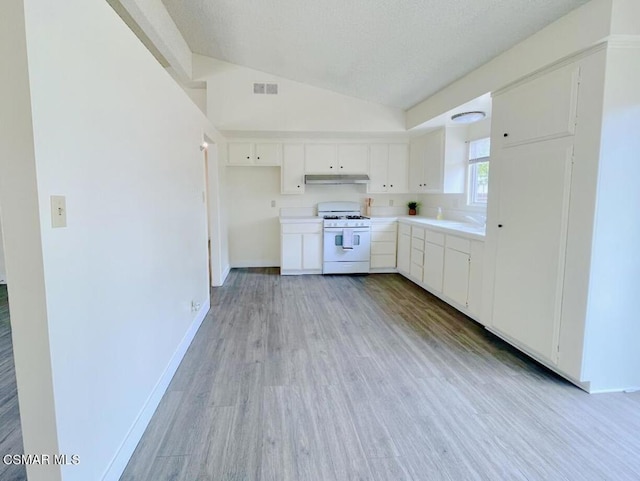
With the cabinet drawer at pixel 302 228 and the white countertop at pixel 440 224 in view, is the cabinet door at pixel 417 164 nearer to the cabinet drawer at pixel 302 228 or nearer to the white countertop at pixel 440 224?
the white countertop at pixel 440 224

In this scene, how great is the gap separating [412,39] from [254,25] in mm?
1570

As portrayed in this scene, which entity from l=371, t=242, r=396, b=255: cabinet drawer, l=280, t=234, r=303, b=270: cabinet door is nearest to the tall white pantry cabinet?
l=371, t=242, r=396, b=255: cabinet drawer

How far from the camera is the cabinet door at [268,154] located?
18.1 ft

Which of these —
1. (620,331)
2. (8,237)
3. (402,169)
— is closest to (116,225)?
(8,237)

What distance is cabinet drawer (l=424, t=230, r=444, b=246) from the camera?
13.5 feet

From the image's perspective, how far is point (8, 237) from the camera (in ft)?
3.55

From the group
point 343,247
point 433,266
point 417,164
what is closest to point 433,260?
point 433,266

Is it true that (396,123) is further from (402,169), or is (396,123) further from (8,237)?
(8,237)

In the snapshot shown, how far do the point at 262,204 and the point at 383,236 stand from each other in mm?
2120

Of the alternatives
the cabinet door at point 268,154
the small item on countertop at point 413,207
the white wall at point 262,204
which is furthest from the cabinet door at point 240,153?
the small item on countertop at point 413,207

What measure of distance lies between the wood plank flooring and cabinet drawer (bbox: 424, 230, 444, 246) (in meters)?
1.12

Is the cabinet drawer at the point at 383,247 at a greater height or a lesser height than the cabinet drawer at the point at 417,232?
lesser

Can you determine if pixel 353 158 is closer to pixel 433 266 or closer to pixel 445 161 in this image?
pixel 445 161

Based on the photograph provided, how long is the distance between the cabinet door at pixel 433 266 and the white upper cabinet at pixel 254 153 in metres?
2.74
